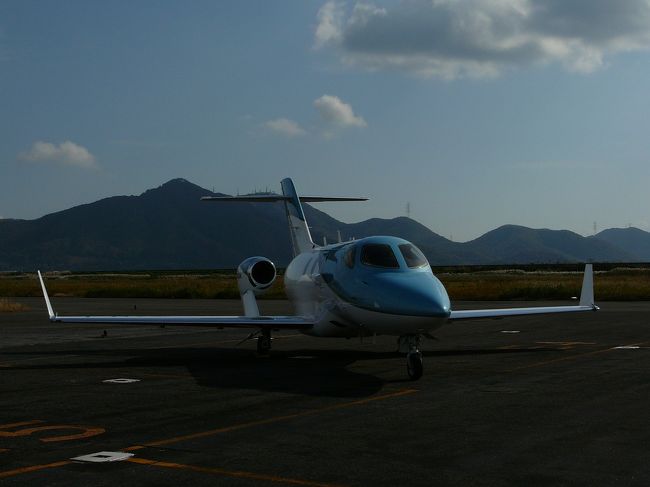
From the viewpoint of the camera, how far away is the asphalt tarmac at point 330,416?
8203 millimetres

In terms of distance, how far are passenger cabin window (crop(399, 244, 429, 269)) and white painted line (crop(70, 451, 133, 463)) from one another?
8.54m

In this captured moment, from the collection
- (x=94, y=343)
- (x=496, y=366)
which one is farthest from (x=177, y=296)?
(x=496, y=366)

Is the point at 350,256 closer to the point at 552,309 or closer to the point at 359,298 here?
the point at 359,298

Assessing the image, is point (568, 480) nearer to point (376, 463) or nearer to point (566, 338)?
point (376, 463)

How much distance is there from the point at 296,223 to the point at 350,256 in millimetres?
9587

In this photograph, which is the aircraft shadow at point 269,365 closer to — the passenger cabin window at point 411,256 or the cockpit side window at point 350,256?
the cockpit side window at point 350,256

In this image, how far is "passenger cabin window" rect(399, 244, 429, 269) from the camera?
54.4 feet

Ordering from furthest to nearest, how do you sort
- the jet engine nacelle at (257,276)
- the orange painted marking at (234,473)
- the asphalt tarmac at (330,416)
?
the jet engine nacelle at (257,276) < the asphalt tarmac at (330,416) < the orange painted marking at (234,473)

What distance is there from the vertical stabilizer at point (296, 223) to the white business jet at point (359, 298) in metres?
3.58

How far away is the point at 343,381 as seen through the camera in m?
15.5

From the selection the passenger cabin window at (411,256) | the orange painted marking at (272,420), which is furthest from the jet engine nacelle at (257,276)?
the orange painted marking at (272,420)

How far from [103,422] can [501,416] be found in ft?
17.2

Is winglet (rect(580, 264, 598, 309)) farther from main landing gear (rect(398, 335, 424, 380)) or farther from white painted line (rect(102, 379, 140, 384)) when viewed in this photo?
white painted line (rect(102, 379, 140, 384))

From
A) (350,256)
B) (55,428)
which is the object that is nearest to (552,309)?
(350,256)
